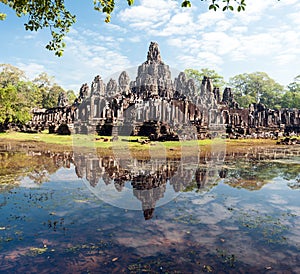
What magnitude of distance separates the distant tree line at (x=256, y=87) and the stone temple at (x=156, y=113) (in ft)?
57.0

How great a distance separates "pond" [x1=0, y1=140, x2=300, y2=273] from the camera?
4941 mm

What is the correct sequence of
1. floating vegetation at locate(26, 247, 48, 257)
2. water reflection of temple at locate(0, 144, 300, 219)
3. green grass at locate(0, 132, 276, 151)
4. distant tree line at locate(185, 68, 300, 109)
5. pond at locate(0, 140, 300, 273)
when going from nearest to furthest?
1. pond at locate(0, 140, 300, 273)
2. floating vegetation at locate(26, 247, 48, 257)
3. water reflection of temple at locate(0, 144, 300, 219)
4. green grass at locate(0, 132, 276, 151)
5. distant tree line at locate(185, 68, 300, 109)

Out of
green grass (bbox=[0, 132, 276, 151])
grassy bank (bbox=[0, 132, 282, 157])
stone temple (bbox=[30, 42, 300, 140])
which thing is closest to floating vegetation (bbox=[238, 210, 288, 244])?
grassy bank (bbox=[0, 132, 282, 157])

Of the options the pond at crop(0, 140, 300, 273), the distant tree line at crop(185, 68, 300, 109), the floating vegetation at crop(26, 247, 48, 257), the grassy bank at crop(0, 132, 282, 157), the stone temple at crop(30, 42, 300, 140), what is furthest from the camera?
the distant tree line at crop(185, 68, 300, 109)

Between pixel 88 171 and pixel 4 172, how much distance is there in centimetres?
384

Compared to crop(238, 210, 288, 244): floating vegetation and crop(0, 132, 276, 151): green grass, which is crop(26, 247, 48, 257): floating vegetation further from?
crop(0, 132, 276, 151): green grass

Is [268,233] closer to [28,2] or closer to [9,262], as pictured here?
[9,262]

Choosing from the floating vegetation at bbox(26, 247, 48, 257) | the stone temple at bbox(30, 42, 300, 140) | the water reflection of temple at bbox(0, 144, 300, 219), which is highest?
the stone temple at bbox(30, 42, 300, 140)

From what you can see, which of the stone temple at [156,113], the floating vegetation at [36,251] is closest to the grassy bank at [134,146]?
the stone temple at [156,113]

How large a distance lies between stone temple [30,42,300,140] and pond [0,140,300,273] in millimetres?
19182

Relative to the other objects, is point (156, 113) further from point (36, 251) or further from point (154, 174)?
point (36, 251)

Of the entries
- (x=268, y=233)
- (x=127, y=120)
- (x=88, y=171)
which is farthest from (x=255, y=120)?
(x=268, y=233)

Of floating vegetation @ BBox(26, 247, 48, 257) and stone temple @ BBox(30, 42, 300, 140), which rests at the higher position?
stone temple @ BBox(30, 42, 300, 140)

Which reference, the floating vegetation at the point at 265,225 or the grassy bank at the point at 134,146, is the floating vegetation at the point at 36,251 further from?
the grassy bank at the point at 134,146
